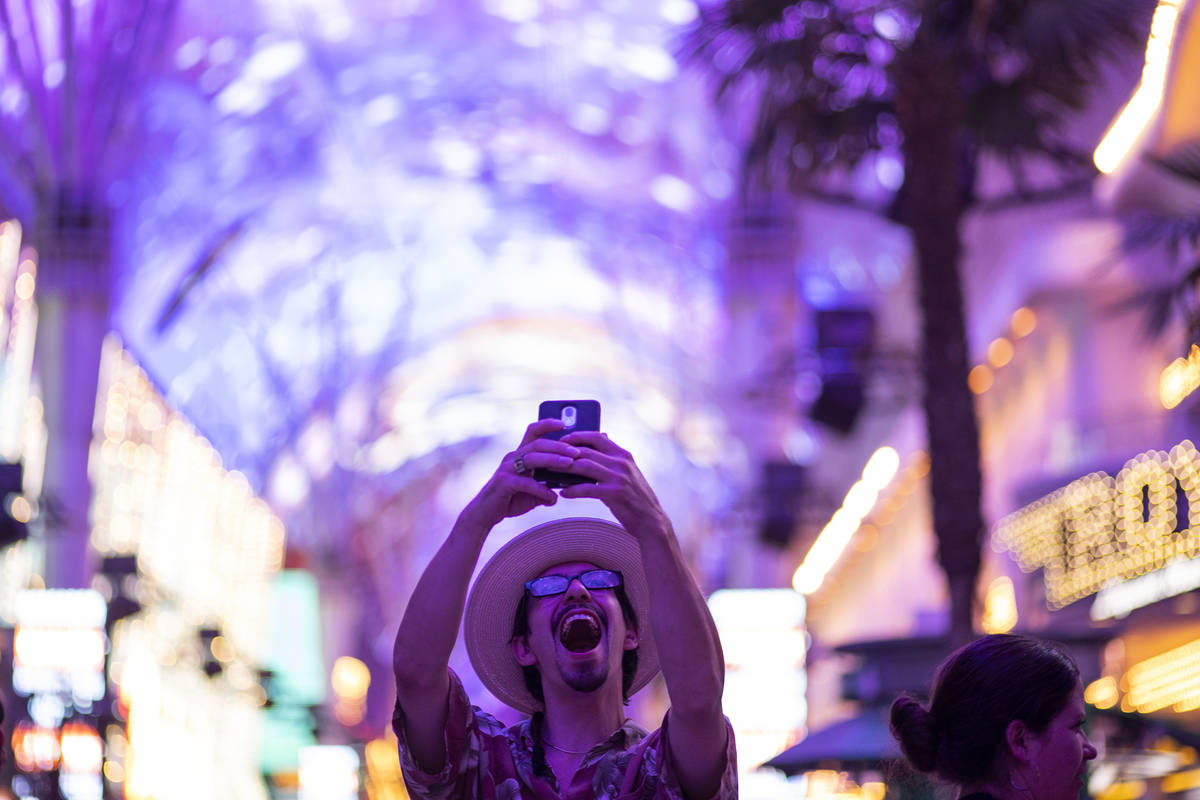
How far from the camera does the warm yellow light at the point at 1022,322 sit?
950 inches

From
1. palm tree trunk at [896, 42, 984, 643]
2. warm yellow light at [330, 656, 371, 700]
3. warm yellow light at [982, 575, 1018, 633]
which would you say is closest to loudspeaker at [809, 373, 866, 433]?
warm yellow light at [982, 575, 1018, 633]

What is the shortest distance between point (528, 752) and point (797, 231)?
29677mm

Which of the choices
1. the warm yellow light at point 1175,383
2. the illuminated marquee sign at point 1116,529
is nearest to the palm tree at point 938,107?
the warm yellow light at point 1175,383

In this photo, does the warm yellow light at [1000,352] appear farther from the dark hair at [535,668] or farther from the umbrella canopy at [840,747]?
the dark hair at [535,668]

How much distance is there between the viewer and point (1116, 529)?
64.3 ft

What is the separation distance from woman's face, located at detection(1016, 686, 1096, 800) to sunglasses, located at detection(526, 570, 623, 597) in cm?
95

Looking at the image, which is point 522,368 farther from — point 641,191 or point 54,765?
point 54,765

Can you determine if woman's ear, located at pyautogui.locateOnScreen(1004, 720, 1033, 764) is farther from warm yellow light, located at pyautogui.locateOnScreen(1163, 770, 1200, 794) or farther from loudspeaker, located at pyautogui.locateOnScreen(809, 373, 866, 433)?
loudspeaker, located at pyautogui.locateOnScreen(809, 373, 866, 433)

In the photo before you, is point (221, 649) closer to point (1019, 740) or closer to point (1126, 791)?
point (1126, 791)

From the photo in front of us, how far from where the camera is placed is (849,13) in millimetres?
14719

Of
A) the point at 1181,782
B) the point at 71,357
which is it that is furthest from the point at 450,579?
the point at 71,357

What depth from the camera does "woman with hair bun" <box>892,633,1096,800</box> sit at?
366cm

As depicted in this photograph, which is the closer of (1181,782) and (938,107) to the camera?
(938,107)

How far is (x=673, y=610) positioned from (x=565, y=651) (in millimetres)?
438
